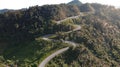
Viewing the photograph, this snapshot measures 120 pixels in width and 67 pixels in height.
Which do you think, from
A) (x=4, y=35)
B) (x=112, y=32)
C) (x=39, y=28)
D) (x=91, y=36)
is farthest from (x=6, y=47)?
(x=112, y=32)

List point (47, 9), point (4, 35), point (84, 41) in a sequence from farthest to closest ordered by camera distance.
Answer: point (47, 9) → point (4, 35) → point (84, 41)

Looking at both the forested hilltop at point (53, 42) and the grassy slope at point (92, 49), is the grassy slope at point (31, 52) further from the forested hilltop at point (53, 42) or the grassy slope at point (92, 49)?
the grassy slope at point (92, 49)

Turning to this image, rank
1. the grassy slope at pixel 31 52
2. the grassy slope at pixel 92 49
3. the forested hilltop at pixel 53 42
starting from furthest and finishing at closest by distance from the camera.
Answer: the forested hilltop at pixel 53 42 → the grassy slope at pixel 92 49 → the grassy slope at pixel 31 52

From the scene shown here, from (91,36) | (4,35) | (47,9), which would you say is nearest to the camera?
(91,36)

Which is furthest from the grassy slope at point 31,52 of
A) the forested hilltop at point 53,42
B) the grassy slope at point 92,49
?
the grassy slope at point 92,49

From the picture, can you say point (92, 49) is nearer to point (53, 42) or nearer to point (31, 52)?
point (53, 42)

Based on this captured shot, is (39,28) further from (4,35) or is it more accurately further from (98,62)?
(98,62)

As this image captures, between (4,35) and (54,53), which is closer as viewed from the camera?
(54,53)

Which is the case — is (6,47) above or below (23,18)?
below
